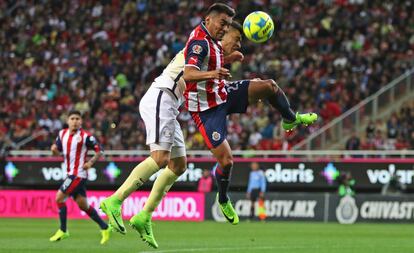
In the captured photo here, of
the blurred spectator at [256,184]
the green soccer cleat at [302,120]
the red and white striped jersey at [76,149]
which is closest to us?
the green soccer cleat at [302,120]

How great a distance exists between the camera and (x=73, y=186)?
2008cm

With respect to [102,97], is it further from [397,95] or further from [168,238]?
[168,238]

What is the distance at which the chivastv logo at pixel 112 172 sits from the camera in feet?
110

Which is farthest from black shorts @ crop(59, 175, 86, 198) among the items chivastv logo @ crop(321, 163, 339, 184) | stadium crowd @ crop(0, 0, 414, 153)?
chivastv logo @ crop(321, 163, 339, 184)

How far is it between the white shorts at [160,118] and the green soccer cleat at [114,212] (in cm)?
87

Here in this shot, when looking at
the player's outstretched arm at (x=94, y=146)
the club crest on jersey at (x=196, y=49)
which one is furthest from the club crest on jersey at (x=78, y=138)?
the club crest on jersey at (x=196, y=49)

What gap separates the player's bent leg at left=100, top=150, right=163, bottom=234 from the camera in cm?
1320

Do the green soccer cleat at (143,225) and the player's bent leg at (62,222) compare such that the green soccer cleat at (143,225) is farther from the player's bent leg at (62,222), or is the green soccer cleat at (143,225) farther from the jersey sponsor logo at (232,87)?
the player's bent leg at (62,222)

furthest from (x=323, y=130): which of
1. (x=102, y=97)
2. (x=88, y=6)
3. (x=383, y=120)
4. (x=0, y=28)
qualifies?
(x=0, y=28)

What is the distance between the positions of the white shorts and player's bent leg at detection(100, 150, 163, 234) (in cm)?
14

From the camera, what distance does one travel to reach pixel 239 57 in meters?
14.1

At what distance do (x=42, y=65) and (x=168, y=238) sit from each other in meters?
19.8

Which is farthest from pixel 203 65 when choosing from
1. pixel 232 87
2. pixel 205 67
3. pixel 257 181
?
pixel 257 181

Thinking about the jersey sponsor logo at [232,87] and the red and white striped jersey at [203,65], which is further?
the jersey sponsor logo at [232,87]
